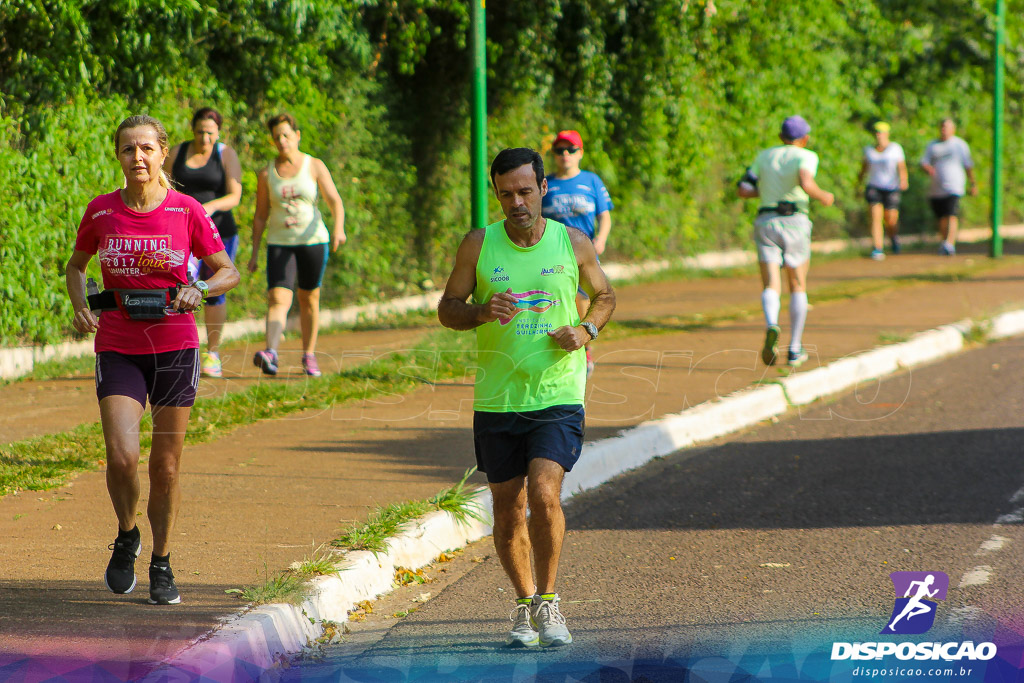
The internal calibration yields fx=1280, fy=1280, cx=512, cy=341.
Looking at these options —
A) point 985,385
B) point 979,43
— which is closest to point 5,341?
point 985,385

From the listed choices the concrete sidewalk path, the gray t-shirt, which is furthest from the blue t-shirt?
the gray t-shirt

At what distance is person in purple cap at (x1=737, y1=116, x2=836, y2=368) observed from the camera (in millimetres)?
10164

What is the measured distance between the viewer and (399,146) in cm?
1398

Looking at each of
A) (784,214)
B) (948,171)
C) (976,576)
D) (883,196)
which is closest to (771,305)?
(784,214)

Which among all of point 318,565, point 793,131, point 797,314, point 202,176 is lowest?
point 318,565

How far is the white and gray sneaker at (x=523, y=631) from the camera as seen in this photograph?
15.0 ft

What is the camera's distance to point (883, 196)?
67.3 ft

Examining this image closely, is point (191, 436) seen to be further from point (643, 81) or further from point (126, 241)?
point (643, 81)

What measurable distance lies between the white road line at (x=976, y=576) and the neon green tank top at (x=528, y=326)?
1.87m

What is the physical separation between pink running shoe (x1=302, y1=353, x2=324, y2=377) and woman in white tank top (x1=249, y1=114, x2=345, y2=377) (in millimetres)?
18

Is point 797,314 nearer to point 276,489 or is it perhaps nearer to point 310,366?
point 310,366

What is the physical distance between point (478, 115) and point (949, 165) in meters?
13.0

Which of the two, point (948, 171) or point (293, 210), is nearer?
point (293, 210)

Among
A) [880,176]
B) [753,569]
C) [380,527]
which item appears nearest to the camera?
[753,569]
